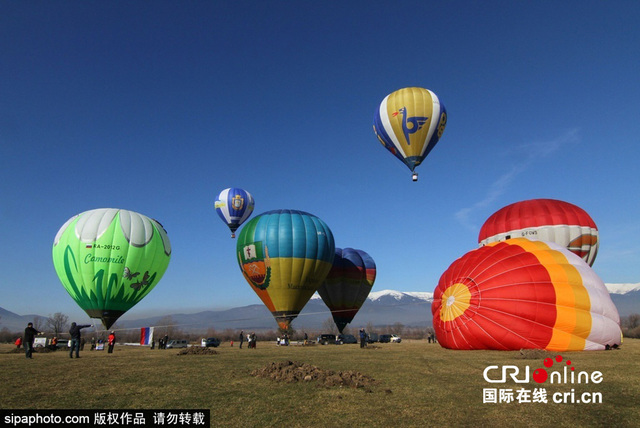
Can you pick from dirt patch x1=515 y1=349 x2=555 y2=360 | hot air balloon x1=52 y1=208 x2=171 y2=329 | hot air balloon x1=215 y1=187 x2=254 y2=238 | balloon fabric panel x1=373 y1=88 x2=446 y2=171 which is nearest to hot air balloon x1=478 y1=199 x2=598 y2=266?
balloon fabric panel x1=373 y1=88 x2=446 y2=171

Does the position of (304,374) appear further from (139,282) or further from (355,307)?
(355,307)

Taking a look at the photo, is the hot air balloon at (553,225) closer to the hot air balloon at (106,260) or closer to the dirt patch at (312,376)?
the dirt patch at (312,376)

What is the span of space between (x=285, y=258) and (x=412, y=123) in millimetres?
12976

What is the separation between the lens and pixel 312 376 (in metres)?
9.86

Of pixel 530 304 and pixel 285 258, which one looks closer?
A: pixel 530 304

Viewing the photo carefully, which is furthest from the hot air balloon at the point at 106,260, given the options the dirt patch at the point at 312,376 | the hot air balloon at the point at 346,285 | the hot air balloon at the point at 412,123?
the hot air balloon at the point at 346,285

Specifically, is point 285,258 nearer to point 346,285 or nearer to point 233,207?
point 346,285

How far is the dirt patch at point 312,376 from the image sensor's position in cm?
910

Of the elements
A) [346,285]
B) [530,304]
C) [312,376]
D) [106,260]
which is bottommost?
[312,376]

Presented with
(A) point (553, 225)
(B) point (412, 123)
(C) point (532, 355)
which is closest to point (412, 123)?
(B) point (412, 123)

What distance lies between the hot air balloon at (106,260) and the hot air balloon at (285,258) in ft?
26.9

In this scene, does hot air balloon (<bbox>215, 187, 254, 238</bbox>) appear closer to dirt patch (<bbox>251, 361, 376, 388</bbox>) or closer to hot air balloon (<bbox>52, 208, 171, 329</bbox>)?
hot air balloon (<bbox>52, 208, 171, 329</bbox>)

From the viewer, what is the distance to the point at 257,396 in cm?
795

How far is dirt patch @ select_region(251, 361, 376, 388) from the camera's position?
29.9 ft
